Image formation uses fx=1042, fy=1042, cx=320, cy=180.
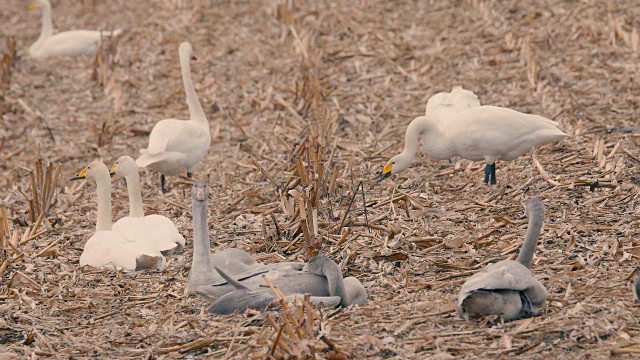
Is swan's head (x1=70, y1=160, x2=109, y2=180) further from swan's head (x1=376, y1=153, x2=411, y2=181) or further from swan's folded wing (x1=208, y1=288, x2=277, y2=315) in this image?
swan's folded wing (x1=208, y1=288, x2=277, y2=315)

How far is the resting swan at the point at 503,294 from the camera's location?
16.9ft

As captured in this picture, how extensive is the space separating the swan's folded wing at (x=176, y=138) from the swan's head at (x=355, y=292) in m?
3.34

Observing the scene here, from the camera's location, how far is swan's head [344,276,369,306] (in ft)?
18.6

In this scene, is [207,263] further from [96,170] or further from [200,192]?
[96,170]

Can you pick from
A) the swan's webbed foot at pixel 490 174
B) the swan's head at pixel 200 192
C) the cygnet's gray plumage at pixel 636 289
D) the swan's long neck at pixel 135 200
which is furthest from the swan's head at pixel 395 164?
the cygnet's gray plumage at pixel 636 289

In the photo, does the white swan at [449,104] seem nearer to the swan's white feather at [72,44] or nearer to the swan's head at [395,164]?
the swan's head at [395,164]

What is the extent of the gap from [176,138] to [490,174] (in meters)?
2.68

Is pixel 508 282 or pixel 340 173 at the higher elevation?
pixel 508 282

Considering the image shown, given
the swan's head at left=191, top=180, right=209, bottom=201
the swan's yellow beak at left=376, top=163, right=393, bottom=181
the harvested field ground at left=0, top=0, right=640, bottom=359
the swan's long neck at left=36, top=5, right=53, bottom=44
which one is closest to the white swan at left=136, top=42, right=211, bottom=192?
the harvested field ground at left=0, top=0, right=640, bottom=359

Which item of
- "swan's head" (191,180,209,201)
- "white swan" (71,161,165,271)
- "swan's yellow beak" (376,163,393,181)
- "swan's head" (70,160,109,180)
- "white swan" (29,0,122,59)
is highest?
"swan's head" (191,180,209,201)

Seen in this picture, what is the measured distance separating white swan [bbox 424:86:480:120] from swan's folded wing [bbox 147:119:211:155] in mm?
1997

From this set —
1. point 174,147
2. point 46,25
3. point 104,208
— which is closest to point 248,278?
point 104,208

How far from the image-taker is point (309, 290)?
565cm

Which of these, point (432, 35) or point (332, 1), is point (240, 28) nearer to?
point (332, 1)
